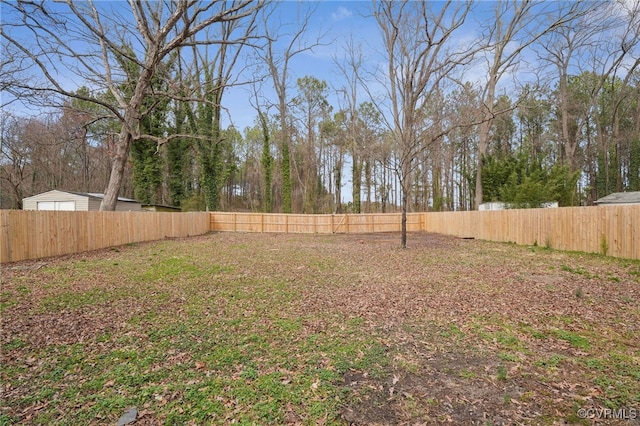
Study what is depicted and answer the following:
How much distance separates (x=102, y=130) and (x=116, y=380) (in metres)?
26.6

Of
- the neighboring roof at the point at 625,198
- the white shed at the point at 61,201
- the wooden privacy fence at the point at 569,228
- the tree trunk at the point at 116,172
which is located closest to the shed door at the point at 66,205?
the white shed at the point at 61,201

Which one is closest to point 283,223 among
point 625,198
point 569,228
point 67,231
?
point 67,231

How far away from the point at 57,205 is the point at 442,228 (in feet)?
70.2

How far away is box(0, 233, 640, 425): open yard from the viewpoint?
2201mm

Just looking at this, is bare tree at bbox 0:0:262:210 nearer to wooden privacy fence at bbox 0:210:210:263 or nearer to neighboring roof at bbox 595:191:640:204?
wooden privacy fence at bbox 0:210:210:263

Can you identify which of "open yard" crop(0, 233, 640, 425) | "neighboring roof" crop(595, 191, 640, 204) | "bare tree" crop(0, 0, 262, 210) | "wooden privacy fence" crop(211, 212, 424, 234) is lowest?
"open yard" crop(0, 233, 640, 425)

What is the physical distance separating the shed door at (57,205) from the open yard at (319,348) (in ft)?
40.5

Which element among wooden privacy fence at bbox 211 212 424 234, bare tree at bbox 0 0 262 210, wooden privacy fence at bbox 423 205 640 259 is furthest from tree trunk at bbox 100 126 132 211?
wooden privacy fence at bbox 423 205 640 259

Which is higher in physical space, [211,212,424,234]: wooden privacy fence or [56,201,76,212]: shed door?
[56,201,76,212]: shed door

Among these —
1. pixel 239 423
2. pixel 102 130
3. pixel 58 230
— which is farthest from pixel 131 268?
pixel 102 130

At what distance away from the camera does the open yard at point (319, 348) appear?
2.20 metres

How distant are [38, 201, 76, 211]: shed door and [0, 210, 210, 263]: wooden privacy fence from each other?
6.90 metres

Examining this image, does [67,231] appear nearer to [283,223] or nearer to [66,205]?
[66,205]

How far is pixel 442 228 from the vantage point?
17.5 metres
